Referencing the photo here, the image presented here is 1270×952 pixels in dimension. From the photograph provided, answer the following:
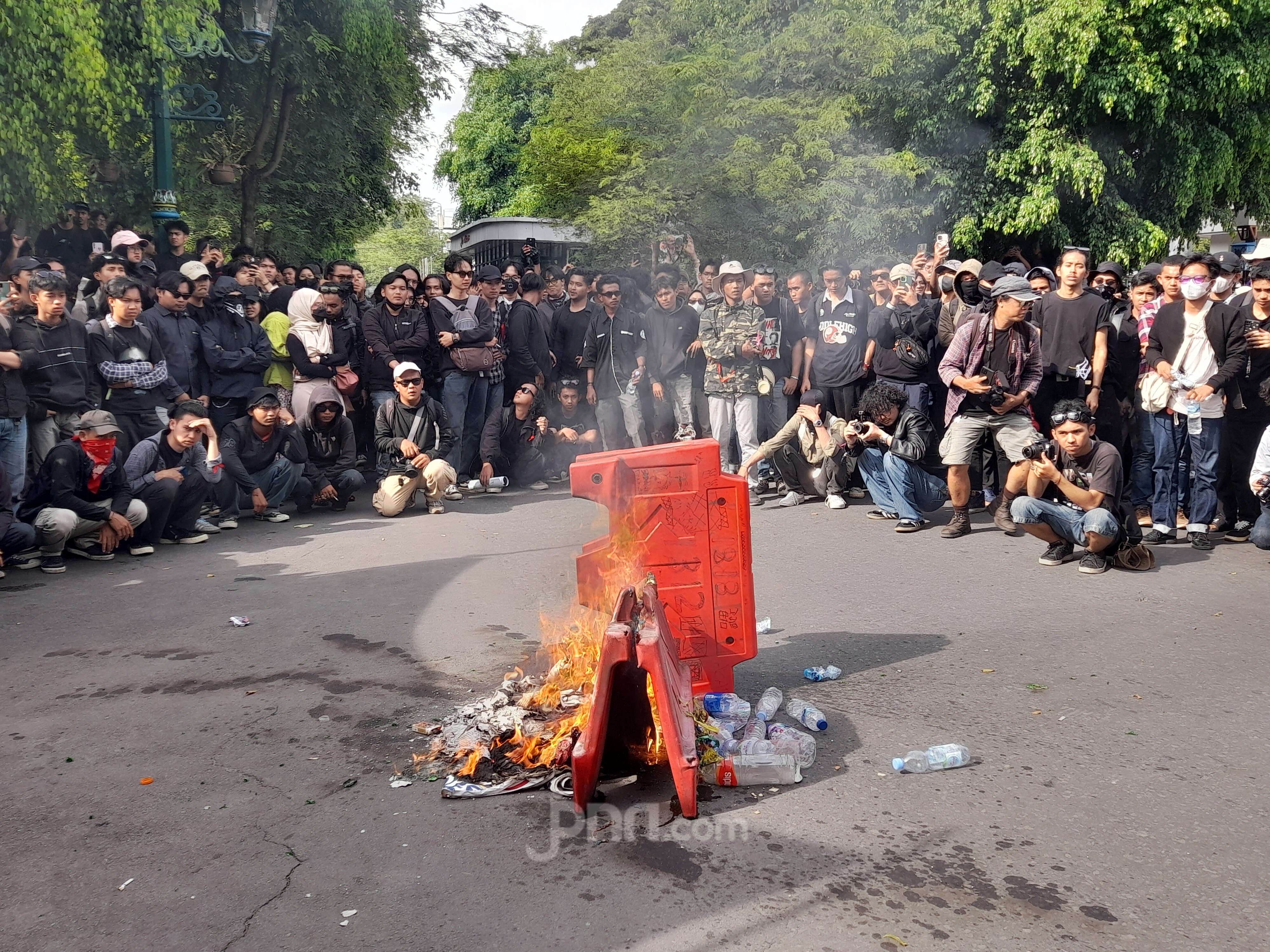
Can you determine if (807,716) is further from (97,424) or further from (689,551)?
(97,424)

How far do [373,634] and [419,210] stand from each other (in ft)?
65.1

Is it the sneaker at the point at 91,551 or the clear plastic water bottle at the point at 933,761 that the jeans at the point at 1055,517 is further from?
the sneaker at the point at 91,551

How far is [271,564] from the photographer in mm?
8227

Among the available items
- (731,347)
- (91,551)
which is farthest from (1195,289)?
(91,551)

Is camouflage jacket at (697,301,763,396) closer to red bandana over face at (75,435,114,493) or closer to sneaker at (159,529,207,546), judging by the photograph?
sneaker at (159,529,207,546)

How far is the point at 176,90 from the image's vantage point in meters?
12.4

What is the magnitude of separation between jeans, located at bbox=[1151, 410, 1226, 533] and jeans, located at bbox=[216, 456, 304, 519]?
7.44 meters

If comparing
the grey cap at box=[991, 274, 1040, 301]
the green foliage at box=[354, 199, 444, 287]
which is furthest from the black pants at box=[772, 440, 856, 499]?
the green foliage at box=[354, 199, 444, 287]

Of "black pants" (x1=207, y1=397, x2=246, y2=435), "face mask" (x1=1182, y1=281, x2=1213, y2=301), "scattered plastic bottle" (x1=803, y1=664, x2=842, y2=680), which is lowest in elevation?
"scattered plastic bottle" (x1=803, y1=664, x2=842, y2=680)

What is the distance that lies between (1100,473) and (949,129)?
17.0m

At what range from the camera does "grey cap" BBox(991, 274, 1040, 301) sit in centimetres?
845

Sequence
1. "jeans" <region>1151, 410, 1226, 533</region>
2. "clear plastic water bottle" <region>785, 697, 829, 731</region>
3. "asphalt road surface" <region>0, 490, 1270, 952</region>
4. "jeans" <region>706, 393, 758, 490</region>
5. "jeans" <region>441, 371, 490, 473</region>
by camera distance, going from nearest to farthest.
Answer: "asphalt road surface" <region>0, 490, 1270, 952</region> < "clear plastic water bottle" <region>785, 697, 829, 731</region> < "jeans" <region>1151, 410, 1226, 533</region> < "jeans" <region>706, 393, 758, 490</region> < "jeans" <region>441, 371, 490, 473</region>

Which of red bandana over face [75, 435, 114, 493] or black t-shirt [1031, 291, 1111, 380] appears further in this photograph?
black t-shirt [1031, 291, 1111, 380]

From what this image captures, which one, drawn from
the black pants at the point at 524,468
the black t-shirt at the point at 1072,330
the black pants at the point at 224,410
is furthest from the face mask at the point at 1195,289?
the black pants at the point at 224,410
